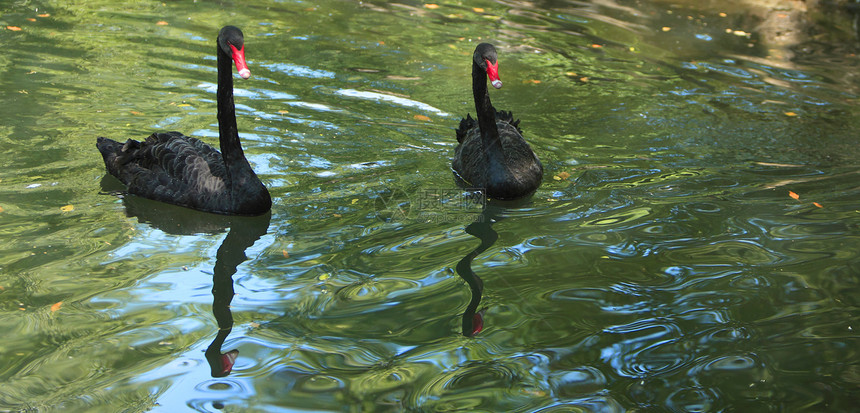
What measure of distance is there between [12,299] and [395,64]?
557 cm

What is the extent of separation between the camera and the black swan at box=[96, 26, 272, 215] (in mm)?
5031

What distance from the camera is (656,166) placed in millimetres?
6262

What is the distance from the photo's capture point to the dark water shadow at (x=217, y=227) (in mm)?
4184

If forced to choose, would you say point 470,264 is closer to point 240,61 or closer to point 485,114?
point 485,114

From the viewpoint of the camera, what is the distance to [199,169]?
207 inches

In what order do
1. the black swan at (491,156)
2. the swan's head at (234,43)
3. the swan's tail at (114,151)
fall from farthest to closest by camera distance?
1. the black swan at (491,156)
2. the swan's tail at (114,151)
3. the swan's head at (234,43)

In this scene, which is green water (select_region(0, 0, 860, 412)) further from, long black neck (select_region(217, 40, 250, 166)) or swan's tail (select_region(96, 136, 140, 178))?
long black neck (select_region(217, 40, 250, 166))

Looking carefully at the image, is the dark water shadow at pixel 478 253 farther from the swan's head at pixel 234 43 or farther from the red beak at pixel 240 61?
the swan's head at pixel 234 43

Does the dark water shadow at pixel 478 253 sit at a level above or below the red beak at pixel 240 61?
below

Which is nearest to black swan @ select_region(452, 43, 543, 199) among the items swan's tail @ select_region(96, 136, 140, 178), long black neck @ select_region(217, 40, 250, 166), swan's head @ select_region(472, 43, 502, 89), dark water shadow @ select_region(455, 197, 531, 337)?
swan's head @ select_region(472, 43, 502, 89)

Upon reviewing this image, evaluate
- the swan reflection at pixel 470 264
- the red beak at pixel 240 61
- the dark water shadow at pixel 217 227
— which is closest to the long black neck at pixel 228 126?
the dark water shadow at pixel 217 227

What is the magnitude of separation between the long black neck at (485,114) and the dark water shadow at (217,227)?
181 cm

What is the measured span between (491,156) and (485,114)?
15.2 inches

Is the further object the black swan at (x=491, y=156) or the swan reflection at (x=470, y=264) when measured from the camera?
the black swan at (x=491, y=156)
